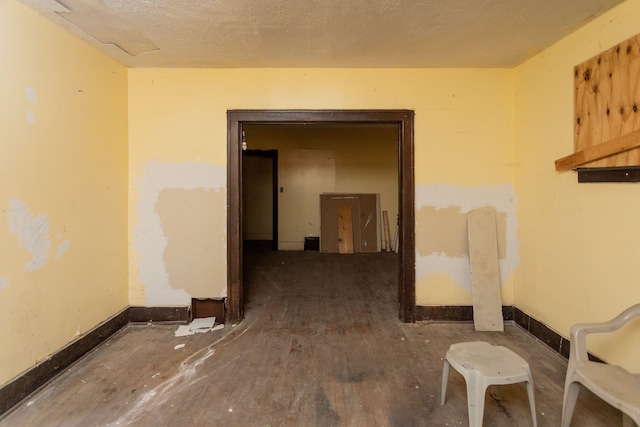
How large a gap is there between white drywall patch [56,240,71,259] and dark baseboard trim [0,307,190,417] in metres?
0.63

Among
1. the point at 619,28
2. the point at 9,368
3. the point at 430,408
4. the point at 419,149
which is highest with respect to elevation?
the point at 619,28

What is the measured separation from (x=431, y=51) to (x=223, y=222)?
223 centimetres

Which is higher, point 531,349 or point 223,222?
→ point 223,222

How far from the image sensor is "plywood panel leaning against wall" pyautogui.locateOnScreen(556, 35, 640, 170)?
1.92 m

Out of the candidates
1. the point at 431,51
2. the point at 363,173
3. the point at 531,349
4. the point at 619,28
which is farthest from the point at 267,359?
the point at 363,173

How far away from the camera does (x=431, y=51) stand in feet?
8.87

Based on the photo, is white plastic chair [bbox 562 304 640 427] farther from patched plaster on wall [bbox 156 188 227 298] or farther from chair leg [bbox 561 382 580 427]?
patched plaster on wall [bbox 156 188 227 298]

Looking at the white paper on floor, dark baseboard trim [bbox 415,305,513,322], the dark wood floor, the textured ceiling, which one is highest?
the textured ceiling

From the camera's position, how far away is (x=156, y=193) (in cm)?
311

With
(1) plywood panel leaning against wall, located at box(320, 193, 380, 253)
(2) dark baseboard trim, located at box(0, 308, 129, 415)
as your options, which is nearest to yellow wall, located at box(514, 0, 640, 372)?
(2) dark baseboard trim, located at box(0, 308, 129, 415)

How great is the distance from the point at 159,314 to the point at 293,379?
5.14 ft

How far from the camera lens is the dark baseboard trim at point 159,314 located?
3117mm

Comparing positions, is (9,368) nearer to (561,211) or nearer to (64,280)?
(64,280)

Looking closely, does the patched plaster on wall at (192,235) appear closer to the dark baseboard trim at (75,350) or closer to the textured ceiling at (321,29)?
the dark baseboard trim at (75,350)
